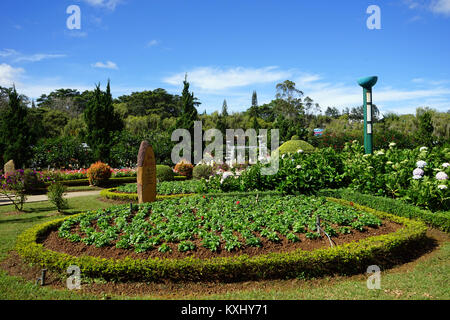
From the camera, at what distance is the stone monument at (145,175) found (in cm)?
740

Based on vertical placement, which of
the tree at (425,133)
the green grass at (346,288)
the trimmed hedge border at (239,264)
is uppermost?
the tree at (425,133)

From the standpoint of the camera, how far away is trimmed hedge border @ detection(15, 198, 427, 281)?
3992 millimetres

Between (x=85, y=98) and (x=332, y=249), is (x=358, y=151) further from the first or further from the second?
(x=85, y=98)

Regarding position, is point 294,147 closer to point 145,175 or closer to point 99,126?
point 145,175

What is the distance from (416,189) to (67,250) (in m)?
7.05

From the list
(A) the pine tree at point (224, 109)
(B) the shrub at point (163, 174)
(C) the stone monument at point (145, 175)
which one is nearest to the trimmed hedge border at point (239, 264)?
(C) the stone monument at point (145, 175)

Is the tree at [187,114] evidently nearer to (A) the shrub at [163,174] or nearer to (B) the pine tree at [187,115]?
(B) the pine tree at [187,115]

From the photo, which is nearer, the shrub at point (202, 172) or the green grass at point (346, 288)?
the green grass at point (346, 288)

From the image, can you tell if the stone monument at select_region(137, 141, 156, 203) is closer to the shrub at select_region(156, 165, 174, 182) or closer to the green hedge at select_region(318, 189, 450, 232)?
the green hedge at select_region(318, 189, 450, 232)

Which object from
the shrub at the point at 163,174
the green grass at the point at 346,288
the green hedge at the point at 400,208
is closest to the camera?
the green grass at the point at 346,288

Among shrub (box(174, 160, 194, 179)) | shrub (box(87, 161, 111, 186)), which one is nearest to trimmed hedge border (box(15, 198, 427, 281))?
shrub (box(87, 161, 111, 186))

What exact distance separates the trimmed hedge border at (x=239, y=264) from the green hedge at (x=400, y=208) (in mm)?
1883

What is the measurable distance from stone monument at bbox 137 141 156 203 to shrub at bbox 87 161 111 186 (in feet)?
22.2

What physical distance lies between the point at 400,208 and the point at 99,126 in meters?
17.2
